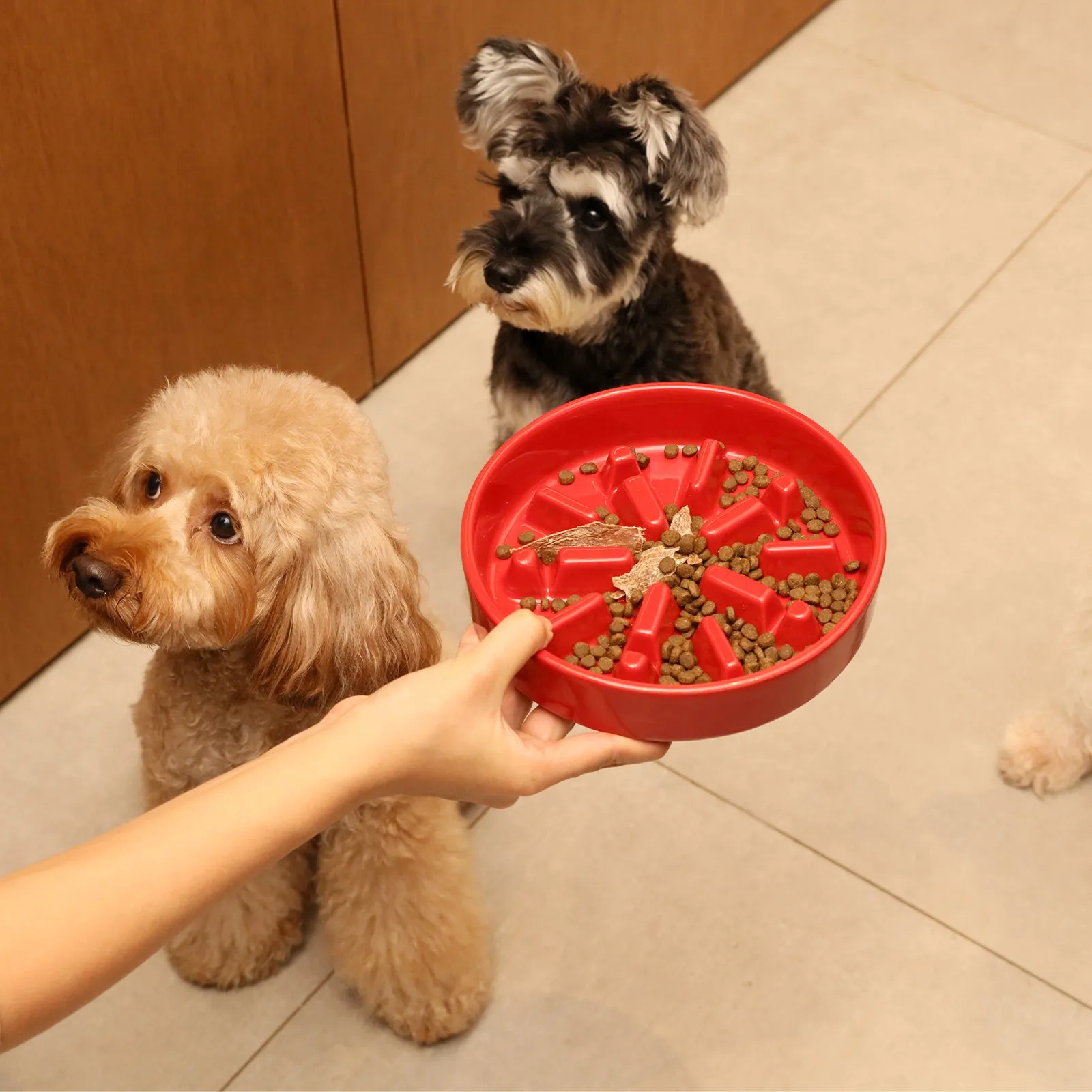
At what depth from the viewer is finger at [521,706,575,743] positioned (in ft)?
4.10

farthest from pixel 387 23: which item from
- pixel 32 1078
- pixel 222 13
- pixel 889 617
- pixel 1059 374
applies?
pixel 32 1078

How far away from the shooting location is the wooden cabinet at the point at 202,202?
1.56 meters

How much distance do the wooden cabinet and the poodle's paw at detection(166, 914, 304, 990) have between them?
0.55m

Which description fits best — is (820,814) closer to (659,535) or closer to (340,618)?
(659,535)

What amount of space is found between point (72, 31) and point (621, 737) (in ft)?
3.40

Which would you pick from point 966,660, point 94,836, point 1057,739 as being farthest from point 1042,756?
point 94,836

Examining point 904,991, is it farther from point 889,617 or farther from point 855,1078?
point 889,617

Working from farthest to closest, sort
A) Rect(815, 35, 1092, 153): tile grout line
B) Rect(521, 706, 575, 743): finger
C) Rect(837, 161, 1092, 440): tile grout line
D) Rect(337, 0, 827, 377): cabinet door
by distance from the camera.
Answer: Rect(815, 35, 1092, 153): tile grout line → Rect(837, 161, 1092, 440): tile grout line → Rect(337, 0, 827, 377): cabinet door → Rect(521, 706, 575, 743): finger

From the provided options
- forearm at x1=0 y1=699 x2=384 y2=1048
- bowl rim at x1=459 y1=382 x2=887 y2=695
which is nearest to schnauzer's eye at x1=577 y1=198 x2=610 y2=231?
bowl rim at x1=459 y1=382 x2=887 y2=695

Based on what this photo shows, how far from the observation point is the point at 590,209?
1.67 metres

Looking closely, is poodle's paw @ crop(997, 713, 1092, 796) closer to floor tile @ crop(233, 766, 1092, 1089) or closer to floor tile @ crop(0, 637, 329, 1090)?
floor tile @ crop(233, 766, 1092, 1089)

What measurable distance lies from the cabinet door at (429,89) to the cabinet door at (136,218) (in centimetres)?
6

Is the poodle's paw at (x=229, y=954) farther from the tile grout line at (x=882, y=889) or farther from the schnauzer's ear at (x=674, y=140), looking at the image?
the schnauzer's ear at (x=674, y=140)

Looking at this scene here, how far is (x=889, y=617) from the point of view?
202 cm
